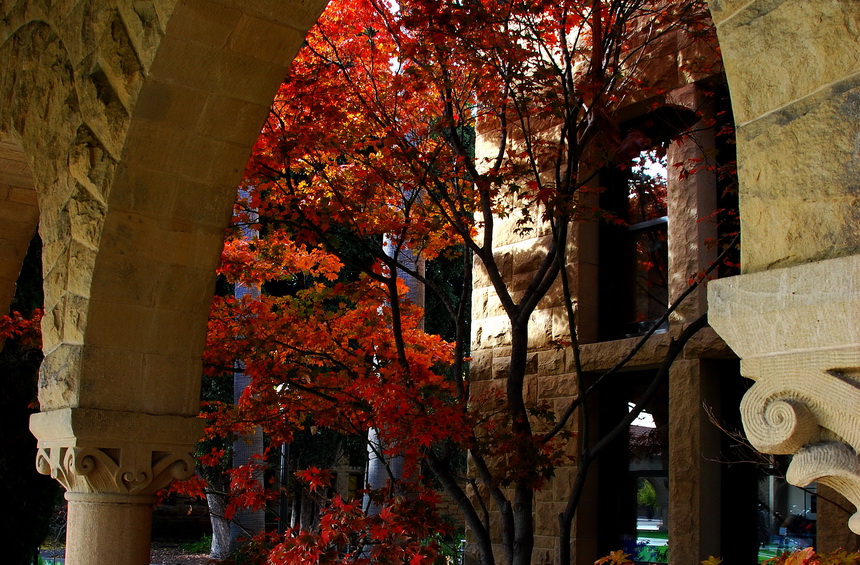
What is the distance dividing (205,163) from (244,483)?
283cm

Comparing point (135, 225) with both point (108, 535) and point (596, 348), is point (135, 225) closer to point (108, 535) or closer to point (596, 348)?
point (108, 535)

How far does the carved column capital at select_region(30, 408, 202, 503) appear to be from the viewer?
15.0 ft

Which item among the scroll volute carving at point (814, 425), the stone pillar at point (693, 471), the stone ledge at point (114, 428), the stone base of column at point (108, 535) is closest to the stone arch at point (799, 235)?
the scroll volute carving at point (814, 425)

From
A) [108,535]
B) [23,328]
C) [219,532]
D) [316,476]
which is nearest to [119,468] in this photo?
[108,535]

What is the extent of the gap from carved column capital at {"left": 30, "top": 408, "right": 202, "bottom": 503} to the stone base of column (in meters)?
0.04

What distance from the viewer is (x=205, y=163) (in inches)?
182

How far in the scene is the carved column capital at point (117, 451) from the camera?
4.57 m

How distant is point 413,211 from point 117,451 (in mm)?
3185

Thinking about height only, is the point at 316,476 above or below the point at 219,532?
above

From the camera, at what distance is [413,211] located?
716cm

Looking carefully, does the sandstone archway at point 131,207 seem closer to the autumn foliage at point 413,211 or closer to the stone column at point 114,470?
the stone column at point 114,470

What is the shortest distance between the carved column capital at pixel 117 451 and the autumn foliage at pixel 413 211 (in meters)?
1.17

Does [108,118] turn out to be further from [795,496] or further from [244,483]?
[795,496]

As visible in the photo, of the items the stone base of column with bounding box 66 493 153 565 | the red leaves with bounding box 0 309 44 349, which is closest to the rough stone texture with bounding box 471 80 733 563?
the stone base of column with bounding box 66 493 153 565
